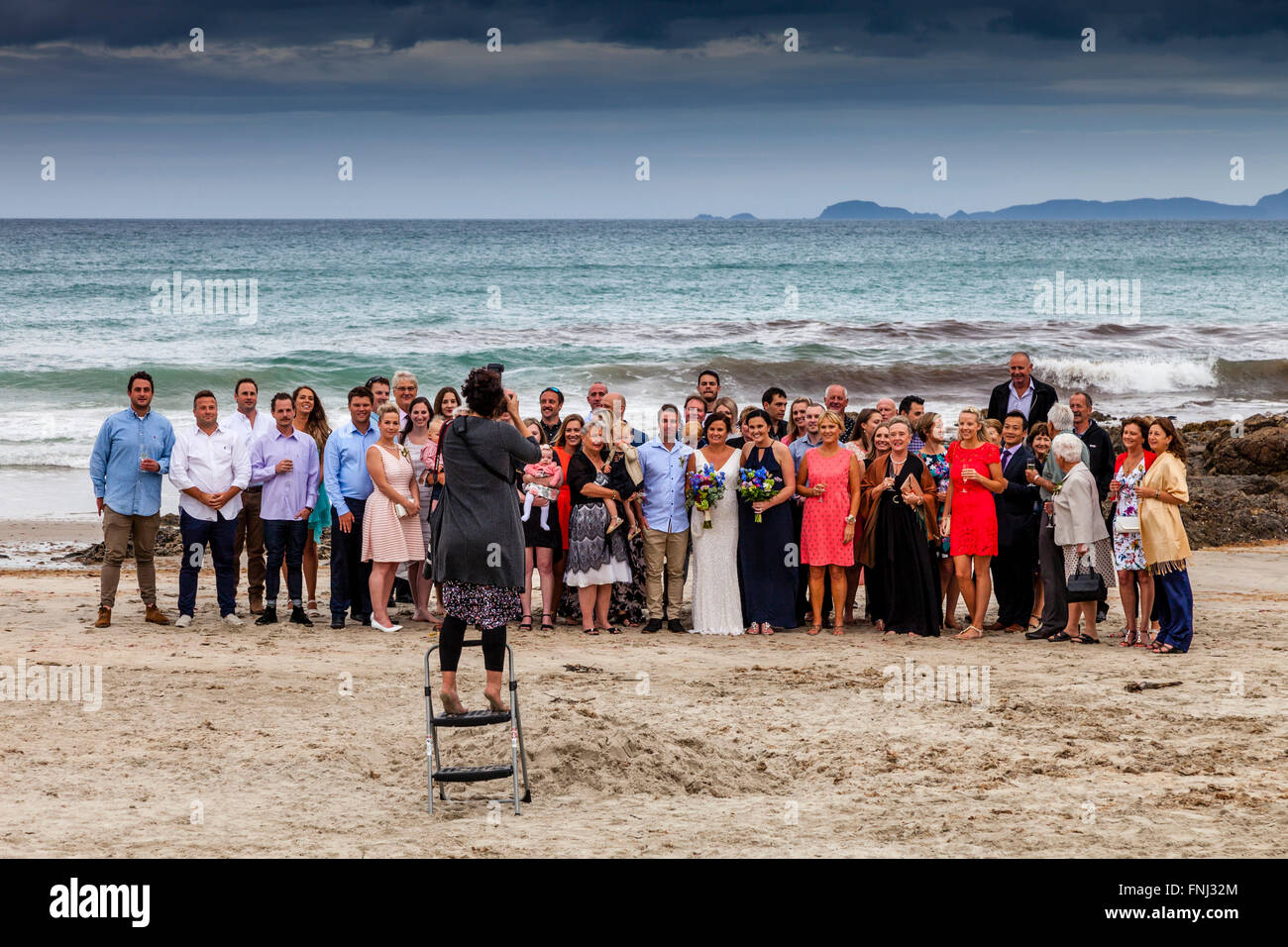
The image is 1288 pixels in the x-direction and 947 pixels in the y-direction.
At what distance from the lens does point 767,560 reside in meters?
10.1

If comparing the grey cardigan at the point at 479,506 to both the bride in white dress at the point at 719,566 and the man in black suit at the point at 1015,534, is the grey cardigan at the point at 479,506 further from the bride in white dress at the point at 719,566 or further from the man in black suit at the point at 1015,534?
the man in black suit at the point at 1015,534

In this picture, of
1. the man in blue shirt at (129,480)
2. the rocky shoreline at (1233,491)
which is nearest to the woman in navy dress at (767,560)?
the man in blue shirt at (129,480)

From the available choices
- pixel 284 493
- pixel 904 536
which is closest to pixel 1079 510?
pixel 904 536

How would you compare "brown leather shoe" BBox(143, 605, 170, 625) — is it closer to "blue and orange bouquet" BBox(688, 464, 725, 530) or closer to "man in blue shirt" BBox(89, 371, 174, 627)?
"man in blue shirt" BBox(89, 371, 174, 627)

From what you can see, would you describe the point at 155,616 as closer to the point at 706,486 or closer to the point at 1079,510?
the point at 706,486

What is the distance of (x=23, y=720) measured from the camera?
7273 mm

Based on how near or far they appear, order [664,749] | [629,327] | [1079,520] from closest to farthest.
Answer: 1. [664,749]
2. [1079,520]
3. [629,327]

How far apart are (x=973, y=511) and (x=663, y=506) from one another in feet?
8.21

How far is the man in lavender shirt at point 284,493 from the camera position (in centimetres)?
981

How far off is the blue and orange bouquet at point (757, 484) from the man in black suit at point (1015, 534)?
1802 millimetres

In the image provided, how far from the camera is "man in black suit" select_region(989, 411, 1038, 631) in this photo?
982cm

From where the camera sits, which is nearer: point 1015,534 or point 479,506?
point 479,506

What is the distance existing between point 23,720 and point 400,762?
7.92ft

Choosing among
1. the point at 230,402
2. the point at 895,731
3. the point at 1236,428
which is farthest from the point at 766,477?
the point at 230,402
